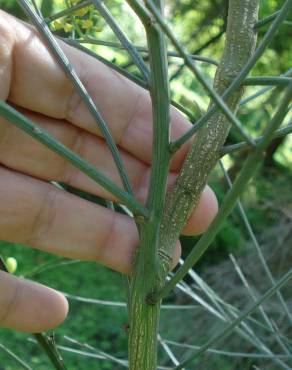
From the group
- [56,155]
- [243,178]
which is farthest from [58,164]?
[243,178]

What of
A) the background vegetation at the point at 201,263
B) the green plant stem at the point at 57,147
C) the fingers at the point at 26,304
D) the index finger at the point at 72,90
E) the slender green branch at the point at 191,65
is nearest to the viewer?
the slender green branch at the point at 191,65

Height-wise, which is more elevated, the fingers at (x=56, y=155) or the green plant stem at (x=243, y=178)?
the fingers at (x=56, y=155)

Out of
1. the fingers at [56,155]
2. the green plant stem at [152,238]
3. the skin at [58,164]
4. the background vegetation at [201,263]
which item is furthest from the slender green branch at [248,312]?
the background vegetation at [201,263]

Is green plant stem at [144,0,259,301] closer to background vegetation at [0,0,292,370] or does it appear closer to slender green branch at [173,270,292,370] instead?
slender green branch at [173,270,292,370]

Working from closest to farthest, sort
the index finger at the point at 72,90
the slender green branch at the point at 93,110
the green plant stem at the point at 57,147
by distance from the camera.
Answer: the green plant stem at the point at 57,147, the slender green branch at the point at 93,110, the index finger at the point at 72,90

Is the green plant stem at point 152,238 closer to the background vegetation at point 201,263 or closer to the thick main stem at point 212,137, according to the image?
the thick main stem at point 212,137

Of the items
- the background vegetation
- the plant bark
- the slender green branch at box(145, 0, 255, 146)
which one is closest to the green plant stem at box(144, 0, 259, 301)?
the plant bark

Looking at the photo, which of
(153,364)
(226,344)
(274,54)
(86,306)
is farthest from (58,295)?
(274,54)

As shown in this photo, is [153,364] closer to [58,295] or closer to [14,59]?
[58,295]
